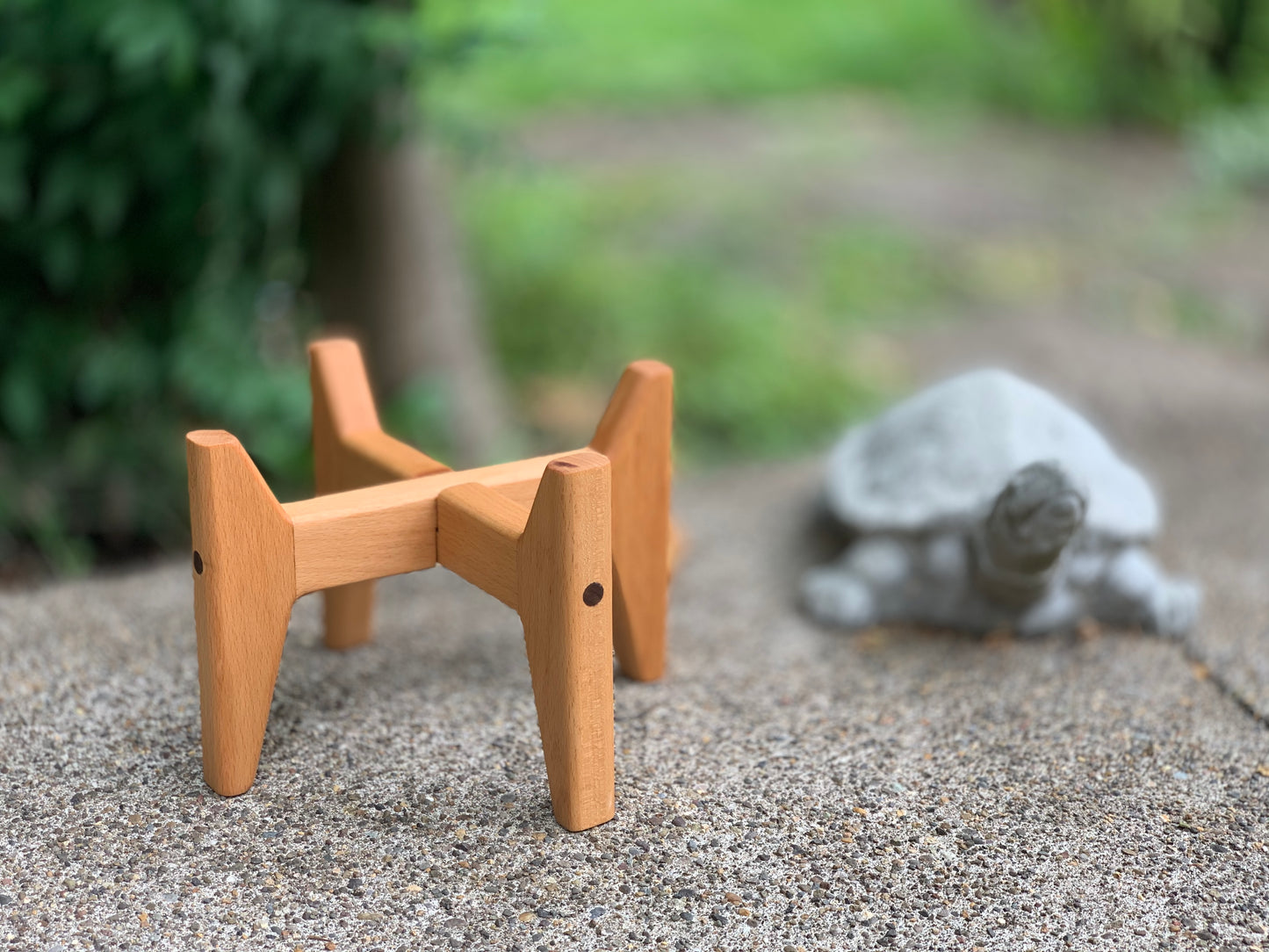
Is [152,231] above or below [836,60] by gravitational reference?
below

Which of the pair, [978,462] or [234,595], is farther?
[978,462]

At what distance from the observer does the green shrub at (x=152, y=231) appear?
1.96 metres

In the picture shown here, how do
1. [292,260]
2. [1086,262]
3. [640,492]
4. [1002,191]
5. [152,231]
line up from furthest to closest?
1. [1002,191]
2. [1086,262]
3. [292,260]
4. [152,231]
5. [640,492]

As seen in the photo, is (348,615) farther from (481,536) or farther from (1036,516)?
(1036,516)

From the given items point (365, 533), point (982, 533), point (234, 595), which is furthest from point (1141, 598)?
point (234, 595)

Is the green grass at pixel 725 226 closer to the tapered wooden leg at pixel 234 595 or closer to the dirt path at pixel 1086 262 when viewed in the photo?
the dirt path at pixel 1086 262

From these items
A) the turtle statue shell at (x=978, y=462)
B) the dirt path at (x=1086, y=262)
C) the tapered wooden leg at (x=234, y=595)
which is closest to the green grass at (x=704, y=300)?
the dirt path at (x=1086, y=262)

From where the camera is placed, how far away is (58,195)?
206 centimetres

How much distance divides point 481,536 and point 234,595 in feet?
0.87

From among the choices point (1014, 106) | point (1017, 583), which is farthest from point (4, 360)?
point (1014, 106)

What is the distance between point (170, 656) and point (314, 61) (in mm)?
1052

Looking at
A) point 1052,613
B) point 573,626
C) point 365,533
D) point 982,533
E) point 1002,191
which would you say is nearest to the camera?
point 573,626

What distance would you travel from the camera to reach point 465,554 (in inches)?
52.7

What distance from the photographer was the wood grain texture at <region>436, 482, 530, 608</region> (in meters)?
1.28
